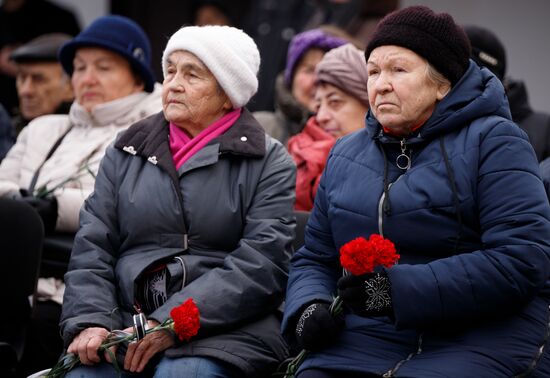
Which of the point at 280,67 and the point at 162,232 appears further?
the point at 280,67

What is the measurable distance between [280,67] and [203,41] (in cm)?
256

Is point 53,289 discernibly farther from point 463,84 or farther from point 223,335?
point 463,84

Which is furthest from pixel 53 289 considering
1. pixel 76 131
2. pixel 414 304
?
pixel 414 304

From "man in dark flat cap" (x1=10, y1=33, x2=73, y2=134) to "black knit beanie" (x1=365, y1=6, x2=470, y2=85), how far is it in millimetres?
2869

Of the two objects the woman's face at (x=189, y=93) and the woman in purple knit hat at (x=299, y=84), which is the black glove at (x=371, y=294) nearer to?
the woman's face at (x=189, y=93)

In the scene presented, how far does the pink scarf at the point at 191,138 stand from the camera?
360 cm

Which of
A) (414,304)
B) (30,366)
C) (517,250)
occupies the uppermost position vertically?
(517,250)

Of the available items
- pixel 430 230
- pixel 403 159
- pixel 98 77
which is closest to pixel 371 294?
pixel 430 230

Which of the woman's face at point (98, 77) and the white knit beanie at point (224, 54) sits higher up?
the white knit beanie at point (224, 54)

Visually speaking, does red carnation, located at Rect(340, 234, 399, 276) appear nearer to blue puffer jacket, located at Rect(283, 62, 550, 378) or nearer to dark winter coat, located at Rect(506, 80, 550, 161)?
blue puffer jacket, located at Rect(283, 62, 550, 378)

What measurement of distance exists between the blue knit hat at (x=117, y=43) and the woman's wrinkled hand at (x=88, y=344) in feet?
5.85

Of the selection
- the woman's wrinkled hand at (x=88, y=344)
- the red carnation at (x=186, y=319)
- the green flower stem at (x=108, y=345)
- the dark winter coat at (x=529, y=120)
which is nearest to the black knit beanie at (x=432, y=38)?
the red carnation at (x=186, y=319)

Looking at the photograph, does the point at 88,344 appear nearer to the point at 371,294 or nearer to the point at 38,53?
the point at 371,294

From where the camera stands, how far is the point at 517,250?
9.09 feet
